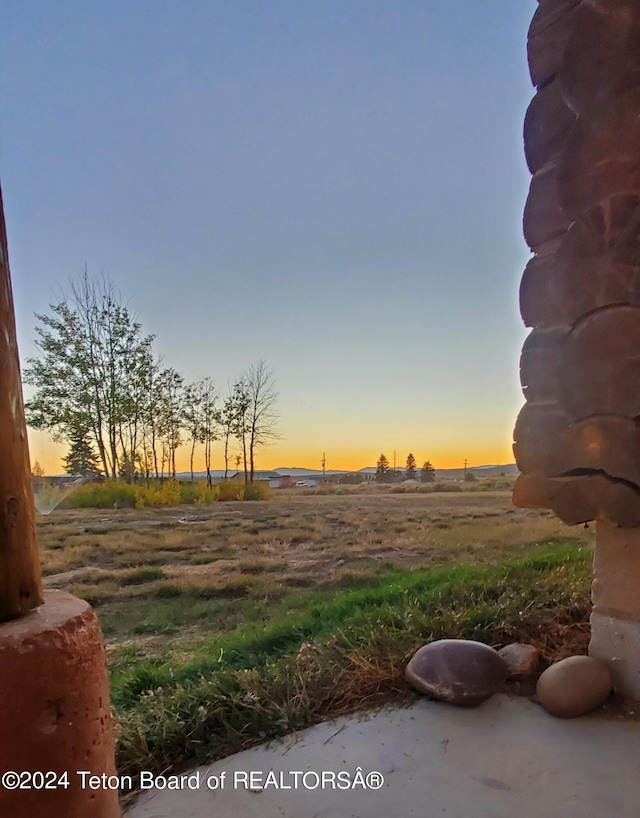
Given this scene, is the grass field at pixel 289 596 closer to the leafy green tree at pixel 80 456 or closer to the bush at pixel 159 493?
the bush at pixel 159 493

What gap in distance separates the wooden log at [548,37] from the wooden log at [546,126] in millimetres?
52

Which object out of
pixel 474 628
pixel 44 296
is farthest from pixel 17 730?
pixel 44 296

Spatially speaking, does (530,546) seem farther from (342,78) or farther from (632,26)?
(342,78)

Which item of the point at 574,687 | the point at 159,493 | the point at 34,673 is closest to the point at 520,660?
the point at 574,687

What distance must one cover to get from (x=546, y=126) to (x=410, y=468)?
1.55 meters

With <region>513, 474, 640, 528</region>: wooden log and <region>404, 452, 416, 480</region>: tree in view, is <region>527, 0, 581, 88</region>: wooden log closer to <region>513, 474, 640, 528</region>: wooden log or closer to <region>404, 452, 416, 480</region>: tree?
<region>513, 474, 640, 528</region>: wooden log

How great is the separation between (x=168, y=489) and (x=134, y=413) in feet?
1.24

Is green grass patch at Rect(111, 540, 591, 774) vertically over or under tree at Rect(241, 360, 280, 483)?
under

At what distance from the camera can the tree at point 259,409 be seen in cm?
235

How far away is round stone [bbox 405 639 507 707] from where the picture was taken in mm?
1406

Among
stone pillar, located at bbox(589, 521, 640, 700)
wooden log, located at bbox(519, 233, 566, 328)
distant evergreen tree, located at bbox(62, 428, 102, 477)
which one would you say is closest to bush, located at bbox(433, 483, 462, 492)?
stone pillar, located at bbox(589, 521, 640, 700)

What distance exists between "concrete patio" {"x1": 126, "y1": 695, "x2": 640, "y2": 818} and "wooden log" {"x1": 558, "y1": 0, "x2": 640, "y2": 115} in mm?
1664

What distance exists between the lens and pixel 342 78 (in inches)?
86.8

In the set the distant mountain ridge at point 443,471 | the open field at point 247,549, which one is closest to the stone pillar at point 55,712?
the open field at point 247,549
